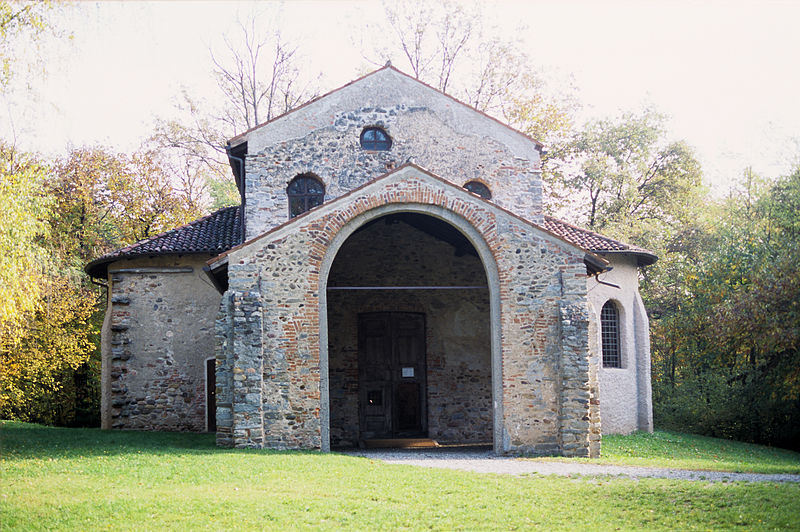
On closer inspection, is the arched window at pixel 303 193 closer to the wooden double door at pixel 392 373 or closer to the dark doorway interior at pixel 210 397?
the wooden double door at pixel 392 373

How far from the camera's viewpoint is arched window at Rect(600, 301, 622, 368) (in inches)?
909

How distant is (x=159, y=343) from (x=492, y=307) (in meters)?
9.95

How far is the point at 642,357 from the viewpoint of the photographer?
2331 cm

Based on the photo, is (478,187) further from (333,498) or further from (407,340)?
(333,498)

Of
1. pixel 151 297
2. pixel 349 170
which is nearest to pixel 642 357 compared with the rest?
pixel 349 170

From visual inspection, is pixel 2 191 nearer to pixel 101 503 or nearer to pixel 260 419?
pixel 260 419

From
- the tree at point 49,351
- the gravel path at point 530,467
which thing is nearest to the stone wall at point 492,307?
the gravel path at point 530,467

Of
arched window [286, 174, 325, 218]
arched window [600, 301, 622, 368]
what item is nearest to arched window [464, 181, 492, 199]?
arched window [286, 174, 325, 218]

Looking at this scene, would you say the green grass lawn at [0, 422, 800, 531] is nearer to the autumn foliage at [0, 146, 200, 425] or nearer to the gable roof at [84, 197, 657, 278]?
the gable roof at [84, 197, 657, 278]

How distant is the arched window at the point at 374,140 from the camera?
66.5 feet

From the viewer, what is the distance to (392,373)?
68.2 ft

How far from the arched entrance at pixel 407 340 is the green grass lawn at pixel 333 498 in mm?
6794

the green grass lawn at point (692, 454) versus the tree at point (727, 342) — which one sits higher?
the tree at point (727, 342)

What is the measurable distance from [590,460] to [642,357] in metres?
9.14
